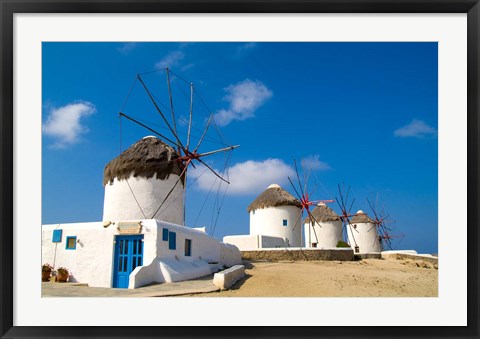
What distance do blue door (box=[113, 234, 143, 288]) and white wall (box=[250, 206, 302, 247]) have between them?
52.8ft

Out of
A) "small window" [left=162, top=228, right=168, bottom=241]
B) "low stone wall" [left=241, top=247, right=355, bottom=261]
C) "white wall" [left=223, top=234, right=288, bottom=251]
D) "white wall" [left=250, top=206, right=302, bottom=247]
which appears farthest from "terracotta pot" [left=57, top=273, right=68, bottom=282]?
"white wall" [left=250, top=206, right=302, bottom=247]

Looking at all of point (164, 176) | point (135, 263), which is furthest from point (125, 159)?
point (135, 263)

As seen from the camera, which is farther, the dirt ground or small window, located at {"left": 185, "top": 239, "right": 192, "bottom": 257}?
small window, located at {"left": 185, "top": 239, "right": 192, "bottom": 257}

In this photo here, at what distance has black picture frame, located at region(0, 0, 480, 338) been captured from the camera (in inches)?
207

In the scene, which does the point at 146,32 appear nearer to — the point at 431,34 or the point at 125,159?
the point at 431,34

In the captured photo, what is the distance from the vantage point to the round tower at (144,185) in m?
14.3

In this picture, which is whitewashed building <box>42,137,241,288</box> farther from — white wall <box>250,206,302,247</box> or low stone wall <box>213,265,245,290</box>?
white wall <box>250,206,302,247</box>

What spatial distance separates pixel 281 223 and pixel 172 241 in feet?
49.9

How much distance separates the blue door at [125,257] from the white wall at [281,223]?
16.1 metres

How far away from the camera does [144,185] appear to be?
47.3 ft

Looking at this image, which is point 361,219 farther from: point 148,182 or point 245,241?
point 148,182

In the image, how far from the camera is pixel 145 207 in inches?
561

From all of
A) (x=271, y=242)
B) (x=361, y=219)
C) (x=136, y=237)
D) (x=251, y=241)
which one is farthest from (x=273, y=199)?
(x=136, y=237)

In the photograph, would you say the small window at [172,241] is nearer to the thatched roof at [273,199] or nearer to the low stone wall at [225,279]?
the low stone wall at [225,279]
